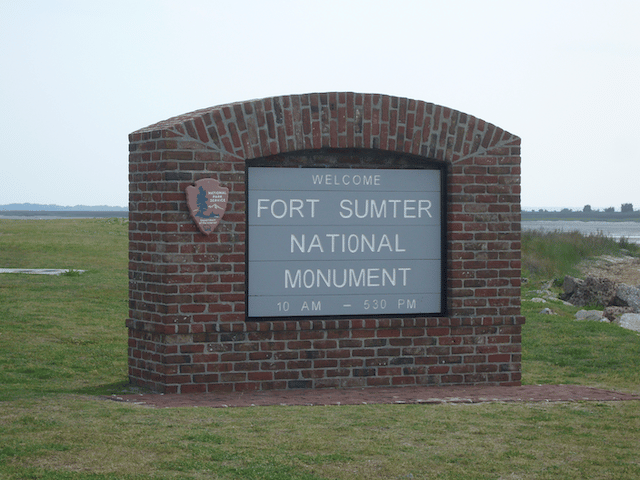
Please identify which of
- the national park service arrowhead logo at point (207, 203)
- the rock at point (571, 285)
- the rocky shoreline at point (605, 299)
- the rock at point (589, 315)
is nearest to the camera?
the national park service arrowhead logo at point (207, 203)

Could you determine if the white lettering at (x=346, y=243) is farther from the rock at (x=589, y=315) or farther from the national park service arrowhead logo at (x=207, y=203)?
the rock at (x=589, y=315)

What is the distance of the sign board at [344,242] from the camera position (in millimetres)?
8297

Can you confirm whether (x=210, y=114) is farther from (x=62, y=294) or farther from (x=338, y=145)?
(x=62, y=294)

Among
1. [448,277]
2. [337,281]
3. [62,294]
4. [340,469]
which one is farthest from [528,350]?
[62,294]

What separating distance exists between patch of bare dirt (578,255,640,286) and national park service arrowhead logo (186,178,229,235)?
68.5 ft

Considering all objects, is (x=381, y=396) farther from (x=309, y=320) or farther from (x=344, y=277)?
(x=344, y=277)

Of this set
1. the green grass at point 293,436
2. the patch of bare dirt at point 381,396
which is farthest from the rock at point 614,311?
the patch of bare dirt at point 381,396

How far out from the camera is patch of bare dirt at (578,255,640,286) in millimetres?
27281

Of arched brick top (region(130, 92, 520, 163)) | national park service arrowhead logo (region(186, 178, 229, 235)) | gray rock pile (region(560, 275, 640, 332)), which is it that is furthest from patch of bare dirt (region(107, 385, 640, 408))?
gray rock pile (region(560, 275, 640, 332))

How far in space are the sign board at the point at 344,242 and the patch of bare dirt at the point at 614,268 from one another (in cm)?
1917

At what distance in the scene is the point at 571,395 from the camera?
811 centimetres

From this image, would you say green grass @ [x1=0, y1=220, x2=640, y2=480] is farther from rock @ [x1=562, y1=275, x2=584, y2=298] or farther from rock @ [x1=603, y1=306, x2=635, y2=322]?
rock @ [x1=562, y1=275, x2=584, y2=298]

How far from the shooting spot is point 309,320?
8.34m

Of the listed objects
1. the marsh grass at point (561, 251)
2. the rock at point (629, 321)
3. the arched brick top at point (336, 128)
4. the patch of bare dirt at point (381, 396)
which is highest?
the arched brick top at point (336, 128)
